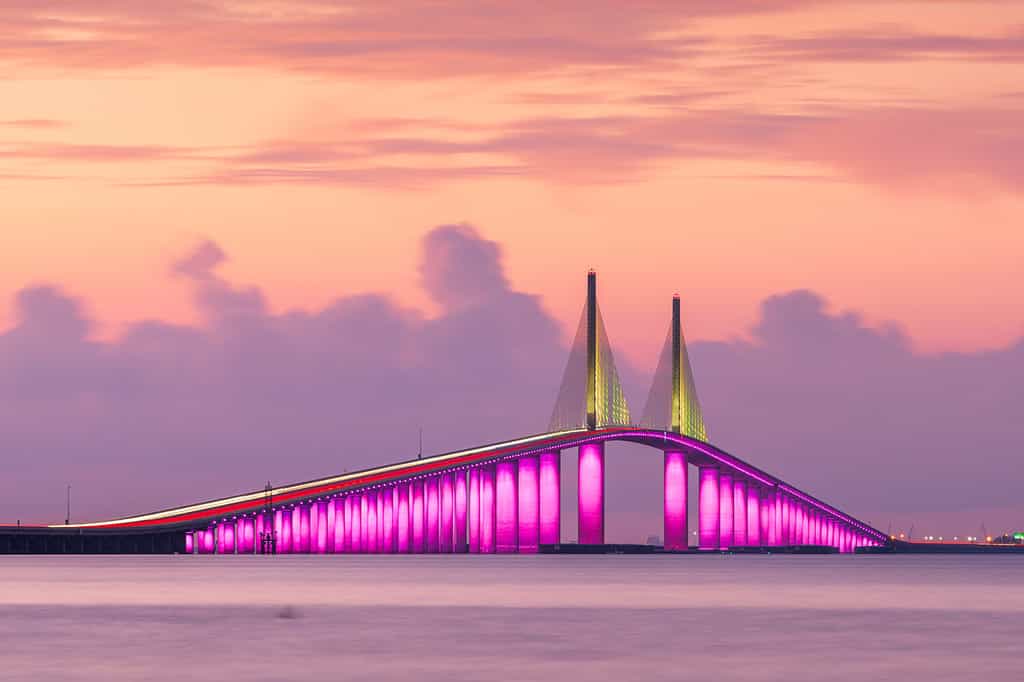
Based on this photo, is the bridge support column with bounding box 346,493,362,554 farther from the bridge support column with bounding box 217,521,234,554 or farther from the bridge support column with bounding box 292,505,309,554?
the bridge support column with bounding box 217,521,234,554

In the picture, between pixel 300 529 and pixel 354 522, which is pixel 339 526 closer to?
pixel 354 522

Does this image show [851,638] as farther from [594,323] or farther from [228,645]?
[594,323]

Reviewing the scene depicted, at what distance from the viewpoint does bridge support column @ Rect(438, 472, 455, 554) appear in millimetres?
188500

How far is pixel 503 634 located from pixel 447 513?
146 meters

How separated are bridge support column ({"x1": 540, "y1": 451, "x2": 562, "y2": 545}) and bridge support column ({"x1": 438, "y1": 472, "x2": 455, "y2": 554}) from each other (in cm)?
797

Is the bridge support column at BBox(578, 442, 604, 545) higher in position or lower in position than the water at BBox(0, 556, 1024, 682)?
higher

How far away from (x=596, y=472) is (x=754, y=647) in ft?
489

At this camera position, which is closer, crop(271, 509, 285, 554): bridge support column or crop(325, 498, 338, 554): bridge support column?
crop(271, 509, 285, 554): bridge support column

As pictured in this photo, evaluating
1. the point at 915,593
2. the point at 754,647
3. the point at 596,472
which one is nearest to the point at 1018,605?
the point at 915,593

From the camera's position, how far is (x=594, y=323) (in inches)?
7672

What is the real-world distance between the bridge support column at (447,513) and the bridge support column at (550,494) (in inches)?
314

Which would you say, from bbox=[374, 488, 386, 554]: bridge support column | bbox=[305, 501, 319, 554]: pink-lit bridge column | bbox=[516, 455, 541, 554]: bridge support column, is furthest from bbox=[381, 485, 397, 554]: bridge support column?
bbox=[516, 455, 541, 554]: bridge support column

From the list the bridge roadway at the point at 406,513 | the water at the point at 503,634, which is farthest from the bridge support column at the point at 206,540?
the water at the point at 503,634

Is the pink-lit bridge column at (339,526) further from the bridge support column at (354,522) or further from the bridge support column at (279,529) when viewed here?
the bridge support column at (279,529)
